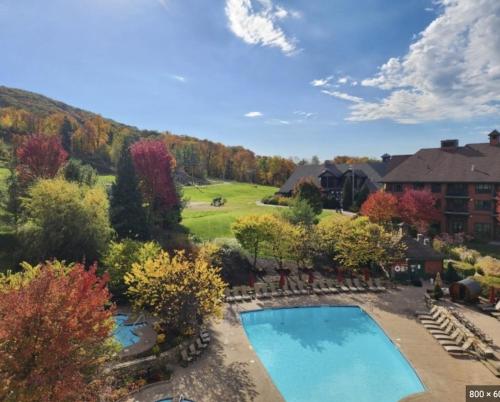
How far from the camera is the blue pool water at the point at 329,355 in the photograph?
1509 centimetres

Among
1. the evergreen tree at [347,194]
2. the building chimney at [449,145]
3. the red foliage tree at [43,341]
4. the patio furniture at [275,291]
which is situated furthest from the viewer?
the evergreen tree at [347,194]

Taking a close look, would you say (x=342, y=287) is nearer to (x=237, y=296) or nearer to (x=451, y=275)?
(x=237, y=296)

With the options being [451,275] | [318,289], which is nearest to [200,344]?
[318,289]

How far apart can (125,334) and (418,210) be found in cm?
3743

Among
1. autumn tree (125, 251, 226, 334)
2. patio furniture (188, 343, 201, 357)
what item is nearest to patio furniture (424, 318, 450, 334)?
autumn tree (125, 251, 226, 334)

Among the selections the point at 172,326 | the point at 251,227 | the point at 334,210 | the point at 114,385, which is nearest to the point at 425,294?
the point at 251,227

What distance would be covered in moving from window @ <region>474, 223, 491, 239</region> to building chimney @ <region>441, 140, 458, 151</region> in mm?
13597

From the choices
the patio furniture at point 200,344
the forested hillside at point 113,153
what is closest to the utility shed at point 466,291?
the patio furniture at point 200,344

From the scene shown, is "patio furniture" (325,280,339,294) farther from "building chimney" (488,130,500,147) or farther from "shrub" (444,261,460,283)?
"building chimney" (488,130,500,147)

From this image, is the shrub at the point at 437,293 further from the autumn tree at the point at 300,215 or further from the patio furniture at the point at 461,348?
the autumn tree at the point at 300,215

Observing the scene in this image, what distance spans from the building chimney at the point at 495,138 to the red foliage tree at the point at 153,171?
46378 millimetres

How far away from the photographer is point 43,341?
984 centimetres

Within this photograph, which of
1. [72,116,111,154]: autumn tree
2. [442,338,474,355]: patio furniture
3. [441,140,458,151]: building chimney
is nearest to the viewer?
[442,338,474,355]: patio furniture

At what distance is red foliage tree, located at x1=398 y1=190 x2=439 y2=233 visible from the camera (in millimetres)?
43094
